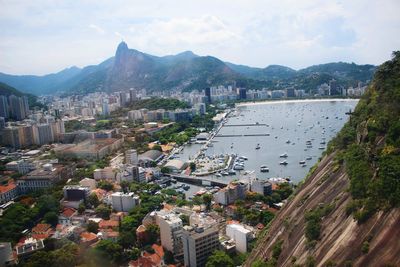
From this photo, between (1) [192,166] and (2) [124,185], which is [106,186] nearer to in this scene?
(2) [124,185]

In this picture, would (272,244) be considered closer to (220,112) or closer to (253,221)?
(253,221)

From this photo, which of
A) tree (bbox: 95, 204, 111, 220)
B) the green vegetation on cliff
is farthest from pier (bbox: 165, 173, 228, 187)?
the green vegetation on cliff

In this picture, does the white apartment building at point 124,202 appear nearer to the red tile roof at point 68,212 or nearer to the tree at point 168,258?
the red tile roof at point 68,212

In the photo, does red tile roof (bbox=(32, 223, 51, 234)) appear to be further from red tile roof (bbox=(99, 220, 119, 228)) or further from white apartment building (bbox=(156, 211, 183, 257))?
white apartment building (bbox=(156, 211, 183, 257))

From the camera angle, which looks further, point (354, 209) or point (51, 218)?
point (51, 218)

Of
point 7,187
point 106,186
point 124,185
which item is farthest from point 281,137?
point 7,187
